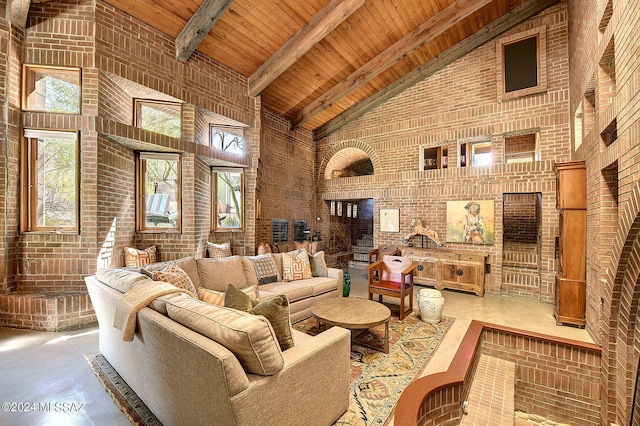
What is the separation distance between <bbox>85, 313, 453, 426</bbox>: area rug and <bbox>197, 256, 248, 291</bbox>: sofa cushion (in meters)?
1.08

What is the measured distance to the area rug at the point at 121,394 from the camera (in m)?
1.96

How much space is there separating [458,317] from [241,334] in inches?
150

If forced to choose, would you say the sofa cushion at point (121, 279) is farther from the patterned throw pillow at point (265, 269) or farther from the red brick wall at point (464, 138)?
the red brick wall at point (464, 138)

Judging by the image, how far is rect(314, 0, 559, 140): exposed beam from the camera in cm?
512

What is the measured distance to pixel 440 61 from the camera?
240 inches

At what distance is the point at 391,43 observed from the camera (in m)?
5.54

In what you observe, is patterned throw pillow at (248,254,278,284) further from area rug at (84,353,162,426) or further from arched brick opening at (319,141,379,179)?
arched brick opening at (319,141,379,179)

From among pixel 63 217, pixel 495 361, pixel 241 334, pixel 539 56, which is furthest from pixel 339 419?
pixel 539 56

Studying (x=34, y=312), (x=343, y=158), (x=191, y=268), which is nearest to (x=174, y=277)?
(x=191, y=268)

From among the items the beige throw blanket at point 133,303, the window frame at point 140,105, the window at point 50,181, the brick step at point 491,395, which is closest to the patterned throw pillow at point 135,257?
the window at point 50,181

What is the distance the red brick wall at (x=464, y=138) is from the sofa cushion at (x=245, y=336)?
5.39 meters

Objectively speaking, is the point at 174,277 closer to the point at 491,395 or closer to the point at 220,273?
the point at 220,273

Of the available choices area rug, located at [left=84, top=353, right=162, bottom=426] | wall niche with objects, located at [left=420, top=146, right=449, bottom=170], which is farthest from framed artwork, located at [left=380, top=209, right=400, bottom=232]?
area rug, located at [left=84, top=353, right=162, bottom=426]

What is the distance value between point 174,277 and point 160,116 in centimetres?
341
